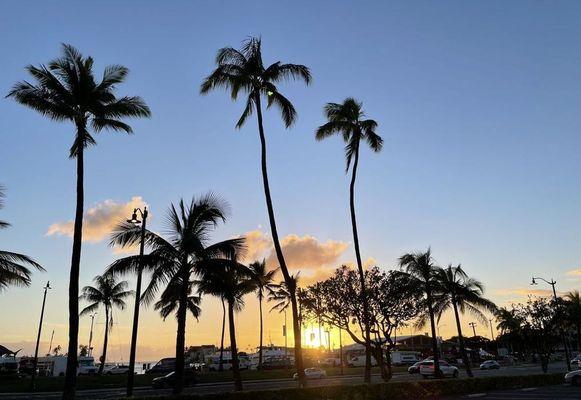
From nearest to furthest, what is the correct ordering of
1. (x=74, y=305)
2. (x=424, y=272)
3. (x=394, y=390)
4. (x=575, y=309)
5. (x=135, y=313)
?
(x=74, y=305) < (x=394, y=390) < (x=135, y=313) < (x=424, y=272) < (x=575, y=309)

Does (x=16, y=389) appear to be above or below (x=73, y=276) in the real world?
below

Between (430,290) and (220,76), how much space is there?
25.5 meters

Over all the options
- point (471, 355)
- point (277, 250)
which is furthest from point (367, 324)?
point (471, 355)

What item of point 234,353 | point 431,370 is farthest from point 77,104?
point 431,370

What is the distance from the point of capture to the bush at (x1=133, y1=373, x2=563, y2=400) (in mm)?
19000

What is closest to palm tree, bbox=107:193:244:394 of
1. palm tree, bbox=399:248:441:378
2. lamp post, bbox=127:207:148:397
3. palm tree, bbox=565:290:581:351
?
lamp post, bbox=127:207:148:397

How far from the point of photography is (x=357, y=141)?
113 feet

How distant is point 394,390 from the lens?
933 inches

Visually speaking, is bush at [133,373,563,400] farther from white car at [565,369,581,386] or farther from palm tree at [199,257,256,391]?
palm tree at [199,257,256,391]

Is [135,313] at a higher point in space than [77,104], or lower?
lower

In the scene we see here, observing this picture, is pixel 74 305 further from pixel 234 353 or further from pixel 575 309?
pixel 575 309

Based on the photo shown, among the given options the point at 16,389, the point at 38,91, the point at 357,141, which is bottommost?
the point at 16,389

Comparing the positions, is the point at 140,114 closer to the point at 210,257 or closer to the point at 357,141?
the point at 210,257

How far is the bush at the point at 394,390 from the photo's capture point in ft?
62.3
